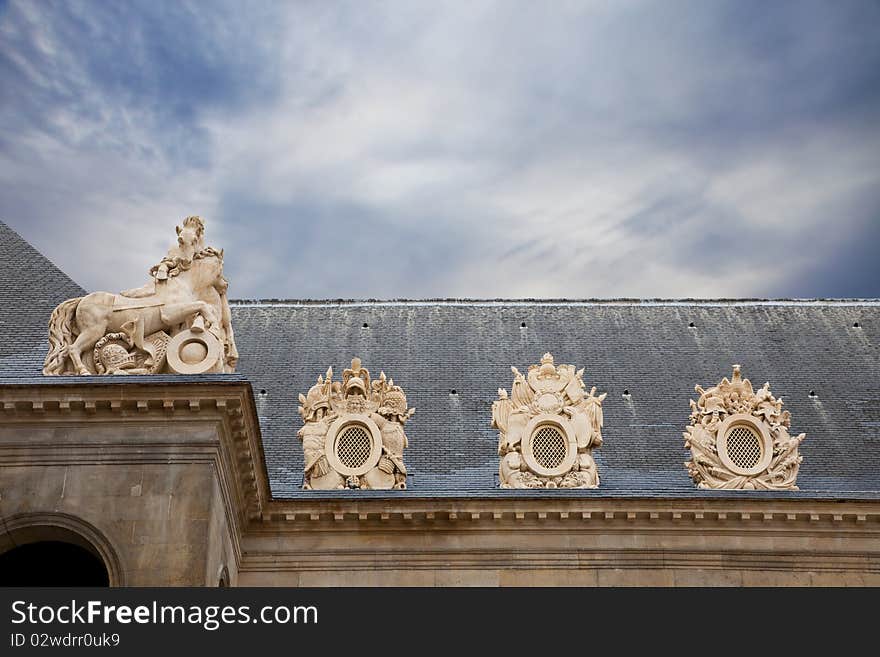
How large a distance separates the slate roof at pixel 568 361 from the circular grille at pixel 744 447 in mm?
825

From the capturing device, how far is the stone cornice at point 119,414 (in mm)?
22781

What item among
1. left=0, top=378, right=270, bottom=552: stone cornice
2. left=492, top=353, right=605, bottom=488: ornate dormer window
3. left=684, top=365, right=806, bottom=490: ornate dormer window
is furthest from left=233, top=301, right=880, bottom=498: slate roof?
left=0, top=378, right=270, bottom=552: stone cornice

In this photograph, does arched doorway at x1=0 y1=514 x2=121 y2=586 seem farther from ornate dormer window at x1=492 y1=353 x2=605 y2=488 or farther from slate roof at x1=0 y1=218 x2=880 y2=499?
ornate dormer window at x1=492 y1=353 x2=605 y2=488

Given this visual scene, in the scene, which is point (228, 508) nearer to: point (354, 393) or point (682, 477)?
point (354, 393)

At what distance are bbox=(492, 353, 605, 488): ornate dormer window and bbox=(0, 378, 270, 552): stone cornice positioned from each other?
648 cm

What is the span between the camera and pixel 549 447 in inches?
1105

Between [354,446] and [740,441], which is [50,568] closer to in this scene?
[354,446]

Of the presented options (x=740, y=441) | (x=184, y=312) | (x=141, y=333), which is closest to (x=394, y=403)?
(x=184, y=312)

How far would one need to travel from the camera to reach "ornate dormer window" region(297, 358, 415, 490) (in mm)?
27688

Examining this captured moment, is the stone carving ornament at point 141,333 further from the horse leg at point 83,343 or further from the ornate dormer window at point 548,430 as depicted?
the ornate dormer window at point 548,430

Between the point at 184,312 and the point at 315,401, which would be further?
the point at 315,401

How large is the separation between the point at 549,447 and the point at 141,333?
7.91 metres
